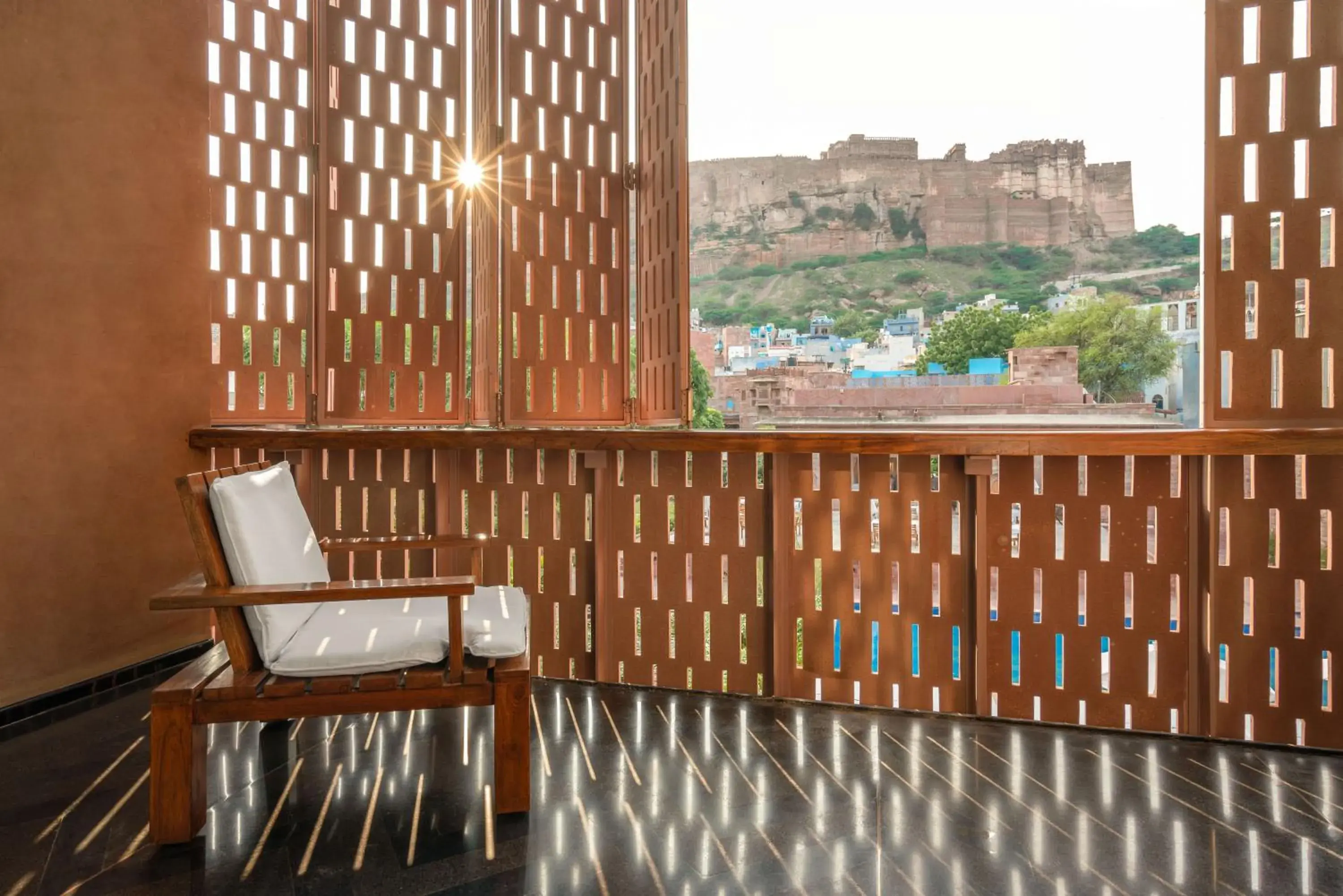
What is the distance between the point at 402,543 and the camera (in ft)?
9.34

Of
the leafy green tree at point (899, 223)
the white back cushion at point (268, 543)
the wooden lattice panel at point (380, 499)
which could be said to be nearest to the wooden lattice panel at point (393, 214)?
the wooden lattice panel at point (380, 499)

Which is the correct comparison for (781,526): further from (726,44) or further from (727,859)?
(726,44)

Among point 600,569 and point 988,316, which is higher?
point 988,316

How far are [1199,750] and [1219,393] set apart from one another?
4.15 feet

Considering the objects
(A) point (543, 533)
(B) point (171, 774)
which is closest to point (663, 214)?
(A) point (543, 533)

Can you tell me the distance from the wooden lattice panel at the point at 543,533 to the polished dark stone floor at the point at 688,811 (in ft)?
1.55

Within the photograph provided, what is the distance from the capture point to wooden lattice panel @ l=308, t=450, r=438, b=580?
11.8ft

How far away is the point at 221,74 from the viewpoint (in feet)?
11.3

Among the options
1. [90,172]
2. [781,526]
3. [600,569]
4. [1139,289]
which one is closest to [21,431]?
[90,172]

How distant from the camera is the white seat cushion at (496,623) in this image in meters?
2.25

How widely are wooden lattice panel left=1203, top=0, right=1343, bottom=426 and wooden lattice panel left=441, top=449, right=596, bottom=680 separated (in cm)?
253

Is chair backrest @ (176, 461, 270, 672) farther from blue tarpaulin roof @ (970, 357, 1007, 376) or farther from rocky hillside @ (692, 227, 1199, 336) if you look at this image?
blue tarpaulin roof @ (970, 357, 1007, 376)

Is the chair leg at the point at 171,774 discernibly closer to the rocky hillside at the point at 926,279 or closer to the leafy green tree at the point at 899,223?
the rocky hillside at the point at 926,279

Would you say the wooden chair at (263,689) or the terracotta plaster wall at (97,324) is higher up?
the terracotta plaster wall at (97,324)
